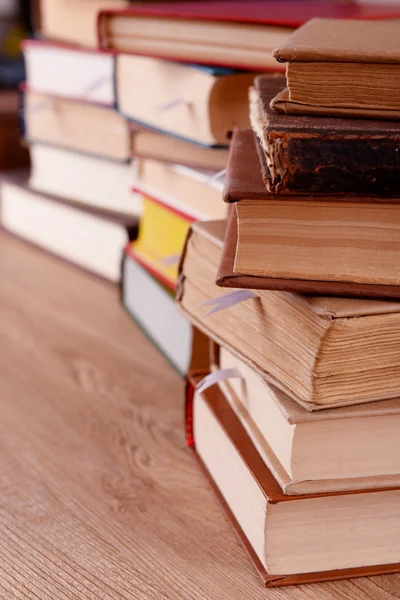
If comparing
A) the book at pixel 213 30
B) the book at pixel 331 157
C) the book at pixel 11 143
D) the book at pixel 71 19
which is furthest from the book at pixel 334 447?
the book at pixel 11 143

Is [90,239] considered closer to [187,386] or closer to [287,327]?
[187,386]

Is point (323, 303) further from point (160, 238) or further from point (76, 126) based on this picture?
point (76, 126)

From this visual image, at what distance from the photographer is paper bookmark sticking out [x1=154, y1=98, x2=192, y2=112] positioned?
3.00ft

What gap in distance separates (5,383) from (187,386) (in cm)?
24

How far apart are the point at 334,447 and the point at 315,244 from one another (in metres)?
0.15

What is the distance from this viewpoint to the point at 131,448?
2.58ft

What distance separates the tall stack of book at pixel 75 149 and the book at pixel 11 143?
0.23 m

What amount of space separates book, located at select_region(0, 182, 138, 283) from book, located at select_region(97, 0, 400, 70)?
274 mm

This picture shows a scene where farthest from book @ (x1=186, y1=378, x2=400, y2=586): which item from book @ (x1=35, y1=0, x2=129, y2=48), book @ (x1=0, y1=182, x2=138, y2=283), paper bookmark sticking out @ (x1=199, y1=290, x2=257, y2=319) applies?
book @ (x1=35, y1=0, x2=129, y2=48)

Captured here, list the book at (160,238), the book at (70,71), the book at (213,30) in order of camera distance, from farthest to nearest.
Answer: the book at (70,71)
the book at (160,238)
the book at (213,30)

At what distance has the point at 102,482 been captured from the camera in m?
0.73

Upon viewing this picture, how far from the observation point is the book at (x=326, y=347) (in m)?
0.56

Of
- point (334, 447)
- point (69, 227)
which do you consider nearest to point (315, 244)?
point (334, 447)

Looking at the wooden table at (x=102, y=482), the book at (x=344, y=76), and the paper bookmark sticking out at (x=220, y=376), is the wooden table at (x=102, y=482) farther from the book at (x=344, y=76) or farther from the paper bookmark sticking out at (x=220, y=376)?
the book at (x=344, y=76)
